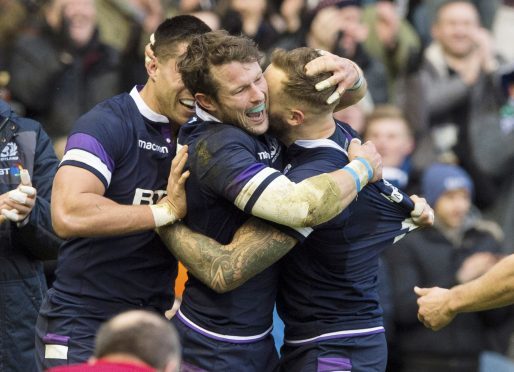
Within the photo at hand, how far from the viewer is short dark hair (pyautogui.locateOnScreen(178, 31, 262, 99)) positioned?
6566 millimetres

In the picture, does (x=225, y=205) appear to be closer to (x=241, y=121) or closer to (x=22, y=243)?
(x=241, y=121)

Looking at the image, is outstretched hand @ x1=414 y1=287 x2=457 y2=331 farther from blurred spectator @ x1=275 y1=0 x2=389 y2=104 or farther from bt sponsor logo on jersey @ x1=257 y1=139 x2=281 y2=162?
blurred spectator @ x1=275 y1=0 x2=389 y2=104

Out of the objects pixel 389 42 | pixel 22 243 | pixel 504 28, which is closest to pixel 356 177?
pixel 22 243

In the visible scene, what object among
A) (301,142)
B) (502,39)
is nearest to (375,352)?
(301,142)

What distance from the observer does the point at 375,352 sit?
6.90 metres

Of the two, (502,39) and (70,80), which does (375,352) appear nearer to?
(70,80)

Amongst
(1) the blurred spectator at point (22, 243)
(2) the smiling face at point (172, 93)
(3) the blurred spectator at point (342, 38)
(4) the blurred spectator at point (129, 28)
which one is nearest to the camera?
(2) the smiling face at point (172, 93)

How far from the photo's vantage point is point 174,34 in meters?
7.03

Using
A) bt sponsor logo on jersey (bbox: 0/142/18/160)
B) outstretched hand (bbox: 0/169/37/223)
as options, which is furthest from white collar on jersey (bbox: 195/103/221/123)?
bt sponsor logo on jersey (bbox: 0/142/18/160)

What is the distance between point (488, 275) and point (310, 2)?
658cm

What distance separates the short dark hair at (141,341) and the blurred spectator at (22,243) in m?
2.65

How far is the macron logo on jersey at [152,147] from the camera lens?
7.01 meters

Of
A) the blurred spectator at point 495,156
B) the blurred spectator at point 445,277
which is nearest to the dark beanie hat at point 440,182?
the blurred spectator at point 445,277

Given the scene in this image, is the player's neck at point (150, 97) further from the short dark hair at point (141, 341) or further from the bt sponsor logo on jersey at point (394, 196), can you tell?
the short dark hair at point (141, 341)
